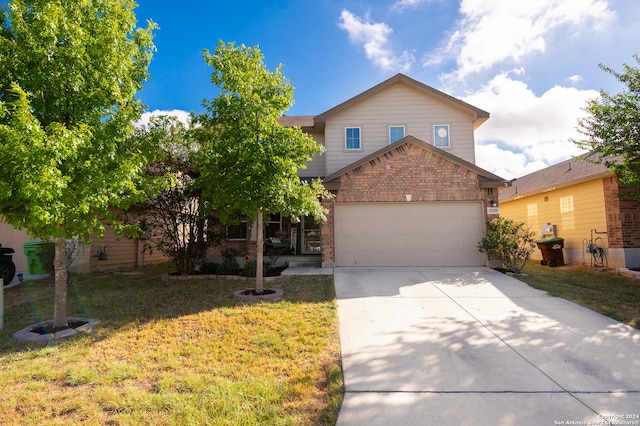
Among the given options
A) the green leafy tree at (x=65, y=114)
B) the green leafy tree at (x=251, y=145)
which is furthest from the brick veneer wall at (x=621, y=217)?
the green leafy tree at (x=65, y=114)

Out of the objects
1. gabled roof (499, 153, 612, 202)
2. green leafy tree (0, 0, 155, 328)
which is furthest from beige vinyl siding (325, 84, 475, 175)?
green leafy tree (0, 0, 155, 328)

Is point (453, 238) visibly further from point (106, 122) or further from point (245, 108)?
point (106, 122)

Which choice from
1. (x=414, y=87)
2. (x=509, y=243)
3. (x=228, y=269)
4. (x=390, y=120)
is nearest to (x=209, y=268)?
(x=228, y=269)

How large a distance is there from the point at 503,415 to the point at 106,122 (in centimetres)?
648

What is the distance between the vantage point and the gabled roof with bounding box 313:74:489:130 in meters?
13.4

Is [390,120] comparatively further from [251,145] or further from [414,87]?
[251,145]

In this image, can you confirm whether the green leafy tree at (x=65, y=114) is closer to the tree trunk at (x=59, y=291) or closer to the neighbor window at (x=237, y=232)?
the tree trunk at (x=59, y=291)

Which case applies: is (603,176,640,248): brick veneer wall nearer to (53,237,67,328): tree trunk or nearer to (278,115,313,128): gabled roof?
(278,115,313,128): gabled roof

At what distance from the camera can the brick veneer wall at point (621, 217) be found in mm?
11062

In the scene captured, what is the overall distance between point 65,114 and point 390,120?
37.1 ft

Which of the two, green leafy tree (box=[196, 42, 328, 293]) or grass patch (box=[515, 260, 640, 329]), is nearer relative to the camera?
grass patch (box=[515, 260, 640, 329])

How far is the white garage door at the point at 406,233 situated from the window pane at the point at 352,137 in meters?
3.52

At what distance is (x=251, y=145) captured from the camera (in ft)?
23.2

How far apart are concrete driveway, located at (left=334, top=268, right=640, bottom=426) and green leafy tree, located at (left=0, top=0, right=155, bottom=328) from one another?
435cm
